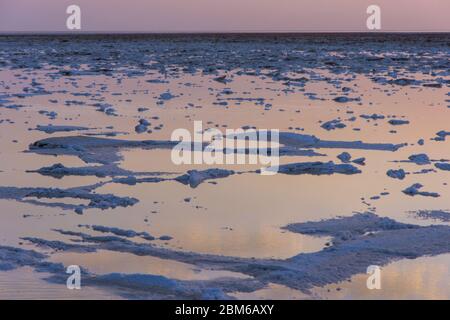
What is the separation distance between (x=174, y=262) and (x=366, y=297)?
119 centimetres

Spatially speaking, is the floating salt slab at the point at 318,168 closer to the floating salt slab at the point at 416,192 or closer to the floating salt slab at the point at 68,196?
the floating salt slab at the point at 416,192

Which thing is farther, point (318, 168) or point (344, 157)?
point (344, 157)

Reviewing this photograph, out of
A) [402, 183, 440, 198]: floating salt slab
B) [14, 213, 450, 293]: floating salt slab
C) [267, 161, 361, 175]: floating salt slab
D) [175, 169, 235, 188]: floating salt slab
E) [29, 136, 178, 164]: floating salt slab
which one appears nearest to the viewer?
[14, 213, 450, 293]: floating salt slab

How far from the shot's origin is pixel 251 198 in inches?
248

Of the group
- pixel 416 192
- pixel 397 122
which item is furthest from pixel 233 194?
pixel 397 122

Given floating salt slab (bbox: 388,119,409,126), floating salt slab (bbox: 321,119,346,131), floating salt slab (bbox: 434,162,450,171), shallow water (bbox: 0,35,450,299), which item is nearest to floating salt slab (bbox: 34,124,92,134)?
shallow water (bbox: 0,35,450,299)

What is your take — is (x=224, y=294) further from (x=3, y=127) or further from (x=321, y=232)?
(x=3, y=127)

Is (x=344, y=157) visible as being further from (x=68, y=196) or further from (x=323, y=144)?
(x=68, y=196)

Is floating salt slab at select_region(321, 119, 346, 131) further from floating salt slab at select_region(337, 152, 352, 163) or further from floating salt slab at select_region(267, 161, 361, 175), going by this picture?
floating salt slab at select_region(267, 161, 361, 175)

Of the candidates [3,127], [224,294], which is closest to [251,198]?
[224,294]

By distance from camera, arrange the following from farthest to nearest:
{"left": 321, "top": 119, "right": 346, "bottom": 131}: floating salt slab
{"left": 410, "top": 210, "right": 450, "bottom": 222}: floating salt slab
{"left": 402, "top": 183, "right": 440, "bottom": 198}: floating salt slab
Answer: {"left": 321, "top": 119, "right": 346, "bottom": 131}: floating salt slab, {"left": 402, "top": 183, "right": 440, "bottom": 198}: floating salt slab, {"left": 410, "top": 210, "right": 450, "bottom": 222}: floating salt slab

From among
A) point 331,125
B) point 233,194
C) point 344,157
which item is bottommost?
→ point 233,194

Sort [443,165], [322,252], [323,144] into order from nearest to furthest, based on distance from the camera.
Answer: [322,252] < [443,165] < [323,144]

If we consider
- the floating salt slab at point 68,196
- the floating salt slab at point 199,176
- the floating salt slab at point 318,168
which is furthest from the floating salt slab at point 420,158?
the floating salt slab at point 68,196
